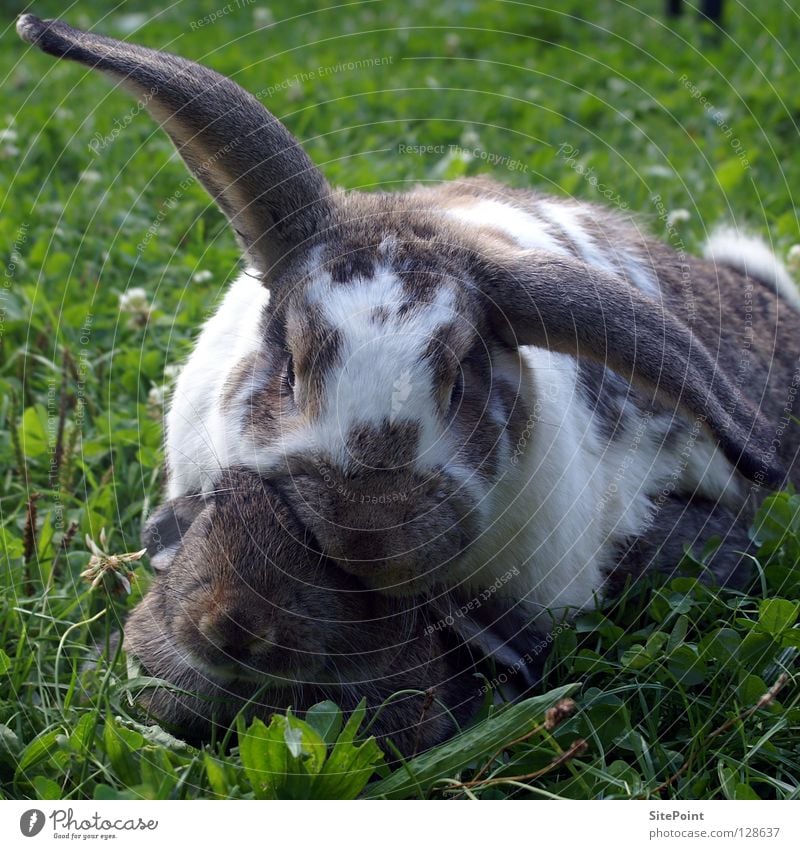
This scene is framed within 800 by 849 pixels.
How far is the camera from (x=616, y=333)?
326cm

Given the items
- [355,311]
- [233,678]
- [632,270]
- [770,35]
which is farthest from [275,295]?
[770,35]


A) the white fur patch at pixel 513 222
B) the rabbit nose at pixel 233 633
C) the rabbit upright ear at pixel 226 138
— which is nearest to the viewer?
the rabbit nose at pixel 233 633

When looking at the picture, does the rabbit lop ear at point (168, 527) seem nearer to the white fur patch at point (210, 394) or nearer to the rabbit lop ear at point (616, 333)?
the white fur patch at point (210, 394)

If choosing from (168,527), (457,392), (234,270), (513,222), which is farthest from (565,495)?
(234,270)

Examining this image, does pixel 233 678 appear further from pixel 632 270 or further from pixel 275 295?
pixel 632 270

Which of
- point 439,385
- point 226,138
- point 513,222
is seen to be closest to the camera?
point 439,385

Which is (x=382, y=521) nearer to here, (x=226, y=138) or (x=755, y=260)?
(x=226, y=138)

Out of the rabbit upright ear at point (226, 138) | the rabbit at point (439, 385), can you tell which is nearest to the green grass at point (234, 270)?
the rabbit at point (439, 385)

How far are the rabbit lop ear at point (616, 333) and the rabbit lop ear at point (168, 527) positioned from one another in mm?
1094

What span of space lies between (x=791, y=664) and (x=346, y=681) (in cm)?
128

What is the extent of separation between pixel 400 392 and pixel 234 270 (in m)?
2.50
